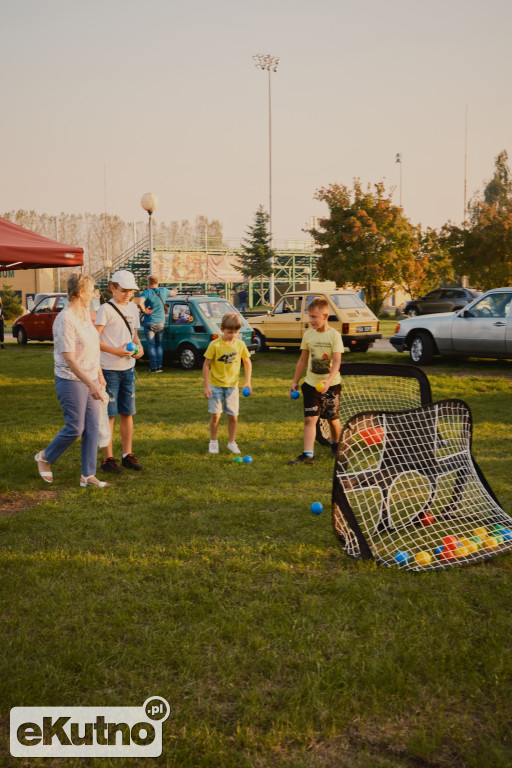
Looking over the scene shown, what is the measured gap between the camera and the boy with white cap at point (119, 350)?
6.33m

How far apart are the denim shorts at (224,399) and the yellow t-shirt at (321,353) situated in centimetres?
89

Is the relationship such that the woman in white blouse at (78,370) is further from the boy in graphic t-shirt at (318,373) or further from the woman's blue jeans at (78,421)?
the boy in graphic t-shirt at (318,373)

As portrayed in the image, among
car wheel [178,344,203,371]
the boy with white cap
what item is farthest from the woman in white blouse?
car wheel [178,344,203,371]

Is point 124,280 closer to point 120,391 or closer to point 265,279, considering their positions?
point 120,391

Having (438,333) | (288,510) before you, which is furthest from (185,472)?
(438,333)

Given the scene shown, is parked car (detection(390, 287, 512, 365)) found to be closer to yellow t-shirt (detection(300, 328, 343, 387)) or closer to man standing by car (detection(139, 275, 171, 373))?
man standing by car (detection(139, 275, 171, 373))

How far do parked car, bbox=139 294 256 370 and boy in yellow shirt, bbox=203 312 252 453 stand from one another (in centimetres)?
708

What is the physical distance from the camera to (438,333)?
48.4 ft

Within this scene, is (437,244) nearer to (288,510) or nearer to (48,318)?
(48,318)

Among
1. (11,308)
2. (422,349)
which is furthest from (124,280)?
(11,308)

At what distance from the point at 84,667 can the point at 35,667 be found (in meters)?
0.23

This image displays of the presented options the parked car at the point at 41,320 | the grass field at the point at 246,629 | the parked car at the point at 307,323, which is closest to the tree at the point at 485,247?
the parked car at the point at 307,323

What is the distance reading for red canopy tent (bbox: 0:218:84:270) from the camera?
9070mm

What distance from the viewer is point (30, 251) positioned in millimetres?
9312
